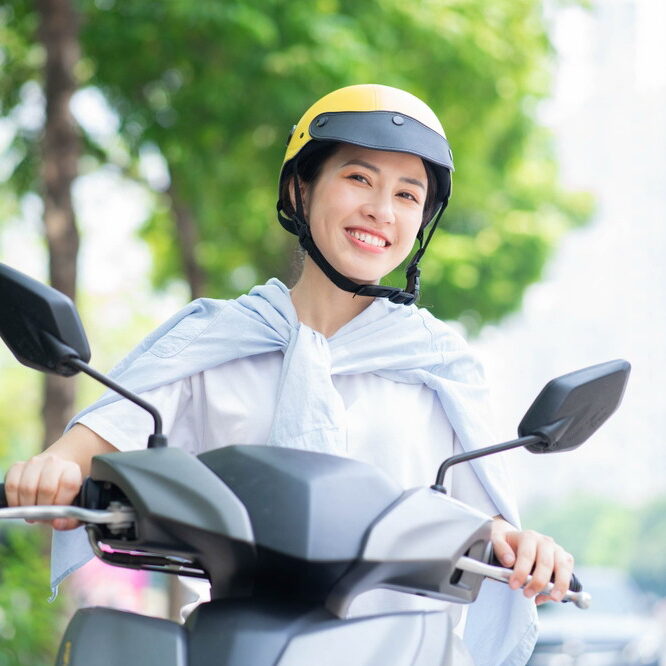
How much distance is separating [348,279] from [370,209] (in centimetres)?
17

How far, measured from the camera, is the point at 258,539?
1840 mm

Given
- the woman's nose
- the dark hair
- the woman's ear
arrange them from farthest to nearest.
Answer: the woman's ear → the dark hair → the woman's nose

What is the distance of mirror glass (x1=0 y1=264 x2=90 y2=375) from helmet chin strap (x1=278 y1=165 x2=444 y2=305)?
0.85m

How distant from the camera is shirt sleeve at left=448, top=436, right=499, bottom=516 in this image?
2.56 metres

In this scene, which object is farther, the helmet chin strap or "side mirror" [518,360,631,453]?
the helmet chin strap

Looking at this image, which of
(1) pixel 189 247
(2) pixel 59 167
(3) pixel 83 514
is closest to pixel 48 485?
(3) pixel 83 514

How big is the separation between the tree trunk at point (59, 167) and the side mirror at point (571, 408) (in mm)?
7198

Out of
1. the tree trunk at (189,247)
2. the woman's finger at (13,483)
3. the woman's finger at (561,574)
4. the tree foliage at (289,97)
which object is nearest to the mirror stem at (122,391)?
the woman's finger at (13,483)

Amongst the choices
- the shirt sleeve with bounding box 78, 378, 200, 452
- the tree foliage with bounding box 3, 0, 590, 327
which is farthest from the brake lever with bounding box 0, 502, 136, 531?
the tree foliage with bounding box 3, 0, 590, 327

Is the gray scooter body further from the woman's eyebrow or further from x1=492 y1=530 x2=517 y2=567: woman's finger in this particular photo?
the woman's eyebrow

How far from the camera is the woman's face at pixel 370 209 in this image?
104 inches

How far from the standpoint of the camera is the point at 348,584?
185 cm

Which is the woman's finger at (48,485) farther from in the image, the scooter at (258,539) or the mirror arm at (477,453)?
the mirror arm at (477,453)

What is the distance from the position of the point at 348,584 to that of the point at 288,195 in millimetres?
1319
